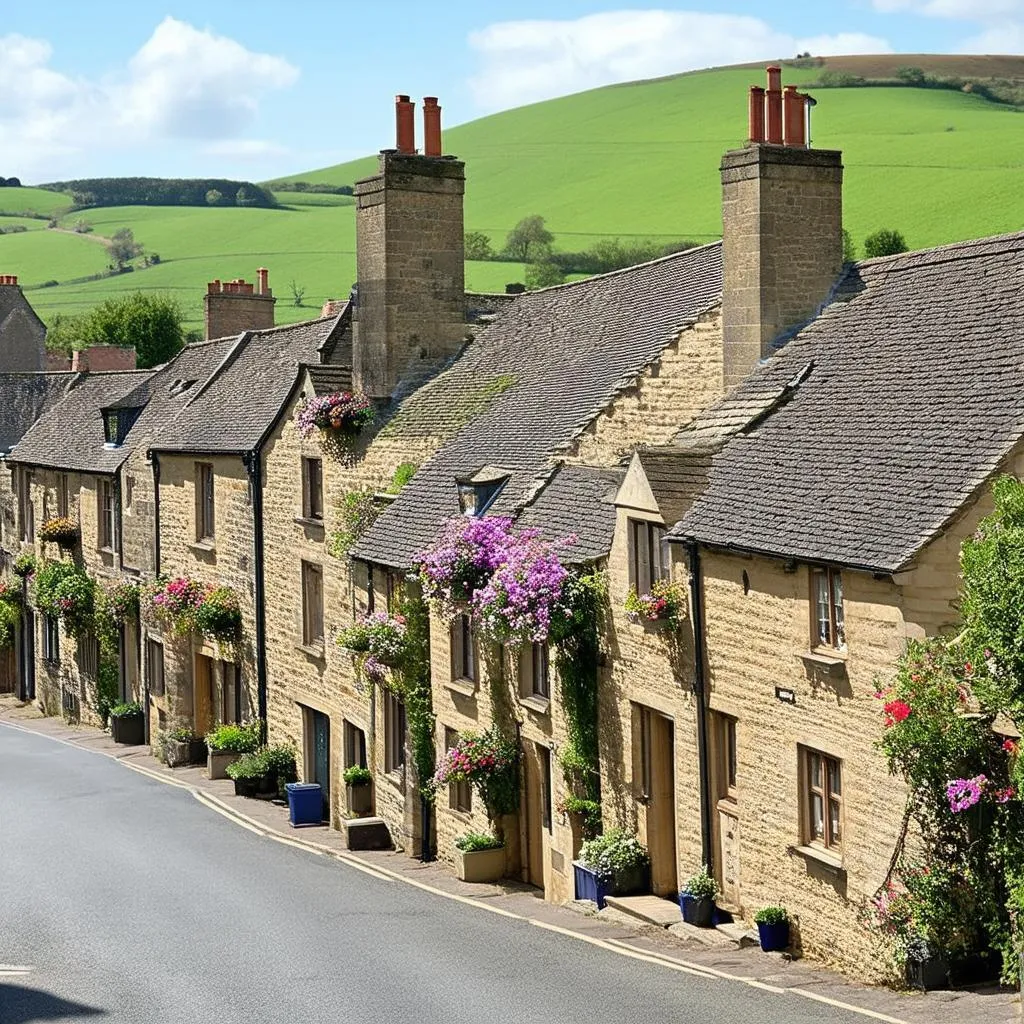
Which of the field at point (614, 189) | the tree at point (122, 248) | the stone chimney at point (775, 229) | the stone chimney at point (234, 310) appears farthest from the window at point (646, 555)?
the tree at point (122, 248)

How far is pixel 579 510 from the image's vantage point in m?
22.2

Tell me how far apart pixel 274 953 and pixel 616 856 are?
15.7 feet

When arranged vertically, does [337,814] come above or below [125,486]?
below

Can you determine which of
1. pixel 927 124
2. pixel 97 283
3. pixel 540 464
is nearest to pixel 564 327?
pixel 540 464

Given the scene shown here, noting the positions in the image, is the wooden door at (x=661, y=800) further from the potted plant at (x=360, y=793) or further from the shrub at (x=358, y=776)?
the potted plant at (x=360, y=793)

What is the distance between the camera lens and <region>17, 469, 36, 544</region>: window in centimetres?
4812

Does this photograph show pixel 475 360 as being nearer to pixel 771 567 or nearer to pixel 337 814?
pixel 337 814

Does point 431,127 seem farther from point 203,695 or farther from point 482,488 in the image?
point 203,695

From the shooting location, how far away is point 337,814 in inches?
1188

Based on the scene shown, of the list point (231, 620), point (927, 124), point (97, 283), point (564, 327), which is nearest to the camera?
point (564, 327)

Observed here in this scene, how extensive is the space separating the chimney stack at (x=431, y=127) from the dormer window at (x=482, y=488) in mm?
8961

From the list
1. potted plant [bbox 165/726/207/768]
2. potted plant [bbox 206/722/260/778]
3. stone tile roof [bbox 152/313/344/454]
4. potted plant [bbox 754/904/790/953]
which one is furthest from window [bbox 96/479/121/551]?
potted plant [bbox 754/904/790/953]

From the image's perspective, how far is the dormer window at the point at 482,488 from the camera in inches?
957

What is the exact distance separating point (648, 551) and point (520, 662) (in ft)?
13.4
